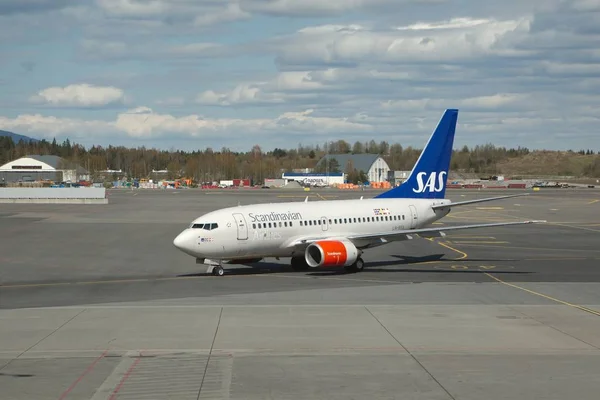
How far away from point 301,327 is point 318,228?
19266 mm

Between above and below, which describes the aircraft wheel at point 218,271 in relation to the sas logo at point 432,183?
below

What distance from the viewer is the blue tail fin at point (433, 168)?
54.0 meters

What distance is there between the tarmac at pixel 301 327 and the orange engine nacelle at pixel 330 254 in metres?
0.99

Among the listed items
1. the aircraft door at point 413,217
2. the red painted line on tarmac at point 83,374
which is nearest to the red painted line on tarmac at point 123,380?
the red painted line on tarmac at point 83,374

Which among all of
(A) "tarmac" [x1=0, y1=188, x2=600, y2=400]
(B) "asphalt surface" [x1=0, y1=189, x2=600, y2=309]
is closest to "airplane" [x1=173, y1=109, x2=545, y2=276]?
(B) "asphalt surface" [x1=0, y1=189, x2=600, y2=309]

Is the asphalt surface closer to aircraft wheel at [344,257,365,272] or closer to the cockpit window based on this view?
aircraft wheel at [344,257,365,272]

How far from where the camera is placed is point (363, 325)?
1113 inches

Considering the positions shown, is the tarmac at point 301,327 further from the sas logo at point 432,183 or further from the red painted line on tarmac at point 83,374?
the sas logo at point 432,183

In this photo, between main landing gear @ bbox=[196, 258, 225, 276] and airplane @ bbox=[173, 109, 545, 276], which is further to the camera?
main landing gear @ bbox=[196, 258, 225, 276]

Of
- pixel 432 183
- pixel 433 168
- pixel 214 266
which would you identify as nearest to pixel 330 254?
pixel 214 266

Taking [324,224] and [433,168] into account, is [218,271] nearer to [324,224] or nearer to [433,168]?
[324,224]

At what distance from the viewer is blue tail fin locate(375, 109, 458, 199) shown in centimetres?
5400

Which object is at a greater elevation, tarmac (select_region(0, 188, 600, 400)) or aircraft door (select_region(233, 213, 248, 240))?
aircraft door (select_region(233, 213, 248, 240))

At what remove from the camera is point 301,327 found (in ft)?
91.4
